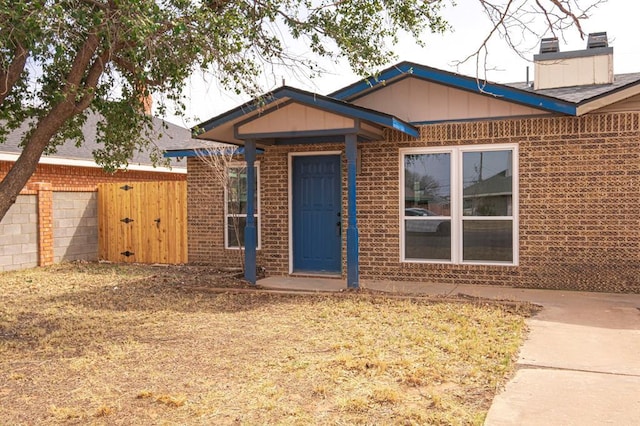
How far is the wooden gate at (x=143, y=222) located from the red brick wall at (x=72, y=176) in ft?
2.67

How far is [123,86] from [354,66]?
10.4ft

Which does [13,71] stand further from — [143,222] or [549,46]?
[549,46]

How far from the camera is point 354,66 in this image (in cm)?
833

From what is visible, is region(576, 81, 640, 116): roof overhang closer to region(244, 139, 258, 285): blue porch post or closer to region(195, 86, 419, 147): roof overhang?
region(195, 86, 419, 147): roof overhang

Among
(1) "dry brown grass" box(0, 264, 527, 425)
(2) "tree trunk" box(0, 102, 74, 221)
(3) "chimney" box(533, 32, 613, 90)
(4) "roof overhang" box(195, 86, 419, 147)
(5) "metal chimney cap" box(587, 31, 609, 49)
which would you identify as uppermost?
(5) "metal chimney cap" box(587, 31, 609, 49)

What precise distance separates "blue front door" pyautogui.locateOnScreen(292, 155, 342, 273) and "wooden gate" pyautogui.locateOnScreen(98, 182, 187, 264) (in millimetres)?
3523

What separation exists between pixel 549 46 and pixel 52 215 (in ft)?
38.5

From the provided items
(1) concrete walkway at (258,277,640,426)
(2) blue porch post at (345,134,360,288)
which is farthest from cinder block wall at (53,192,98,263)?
(1) concrete walkway at (258,277,640,426)

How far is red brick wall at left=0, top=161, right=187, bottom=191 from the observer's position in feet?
49.9

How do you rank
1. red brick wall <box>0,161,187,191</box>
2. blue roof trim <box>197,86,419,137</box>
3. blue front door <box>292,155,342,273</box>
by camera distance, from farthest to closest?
red brick wall <box>0,161,187,191</box> < blue front door <box>292,155,342,273</box> < blue roof trim <box>197,86,419,137</box>

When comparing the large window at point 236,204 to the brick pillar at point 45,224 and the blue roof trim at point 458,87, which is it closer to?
the blue roof trim at point 458,87

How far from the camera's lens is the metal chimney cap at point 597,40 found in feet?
38.5

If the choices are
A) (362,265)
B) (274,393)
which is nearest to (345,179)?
(362,265)

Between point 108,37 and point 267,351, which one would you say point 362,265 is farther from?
point 108,37
